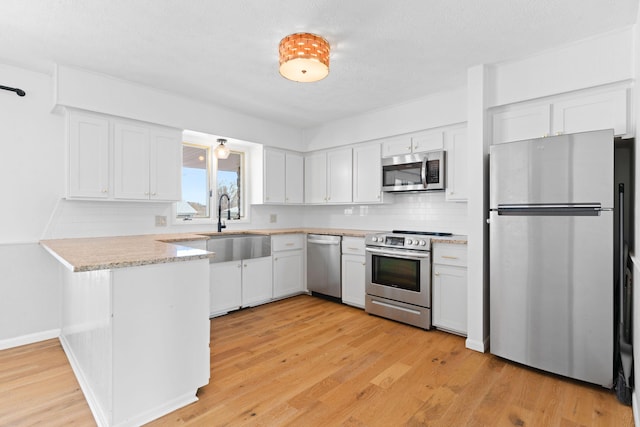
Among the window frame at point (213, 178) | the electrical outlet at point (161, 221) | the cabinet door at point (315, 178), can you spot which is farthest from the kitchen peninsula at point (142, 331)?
the cabinet door at point (315, 178)

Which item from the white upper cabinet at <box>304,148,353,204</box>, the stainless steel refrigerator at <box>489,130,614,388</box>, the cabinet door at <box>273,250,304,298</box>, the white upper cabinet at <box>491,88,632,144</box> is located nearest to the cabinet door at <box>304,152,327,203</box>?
the white upper cabinet at <box>304,148,353,204</box>

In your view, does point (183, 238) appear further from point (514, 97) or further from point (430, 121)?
point (514, 97)

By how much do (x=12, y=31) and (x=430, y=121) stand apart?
143 inches

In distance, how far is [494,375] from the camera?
94.6 inches

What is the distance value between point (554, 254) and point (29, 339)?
443 centimetres

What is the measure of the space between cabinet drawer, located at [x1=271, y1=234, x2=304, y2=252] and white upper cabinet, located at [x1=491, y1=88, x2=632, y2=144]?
2.66 meters

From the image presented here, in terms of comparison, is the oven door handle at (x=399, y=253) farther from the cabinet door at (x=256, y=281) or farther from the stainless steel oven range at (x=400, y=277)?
the cabinet door at (x=256, y=281)

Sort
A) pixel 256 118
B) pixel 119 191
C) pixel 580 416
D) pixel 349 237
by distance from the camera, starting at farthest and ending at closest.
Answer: pixel 256 118 → pixel 349 237 → pixel 119 191 → pixel 580 416

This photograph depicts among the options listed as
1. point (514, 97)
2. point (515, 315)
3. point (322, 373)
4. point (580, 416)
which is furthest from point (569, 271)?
point (322, 373)

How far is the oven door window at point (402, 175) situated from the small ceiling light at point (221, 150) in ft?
6.62

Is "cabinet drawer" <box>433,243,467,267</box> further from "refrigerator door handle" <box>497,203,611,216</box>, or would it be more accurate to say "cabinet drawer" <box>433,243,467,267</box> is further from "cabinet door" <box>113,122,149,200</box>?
"cabinet door" <box>113,122,149,200</box>

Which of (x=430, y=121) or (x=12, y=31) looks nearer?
(x=12, y=31)

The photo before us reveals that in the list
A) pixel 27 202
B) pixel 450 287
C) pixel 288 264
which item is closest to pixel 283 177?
pixel 288 264

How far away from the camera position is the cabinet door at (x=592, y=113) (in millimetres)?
2381
